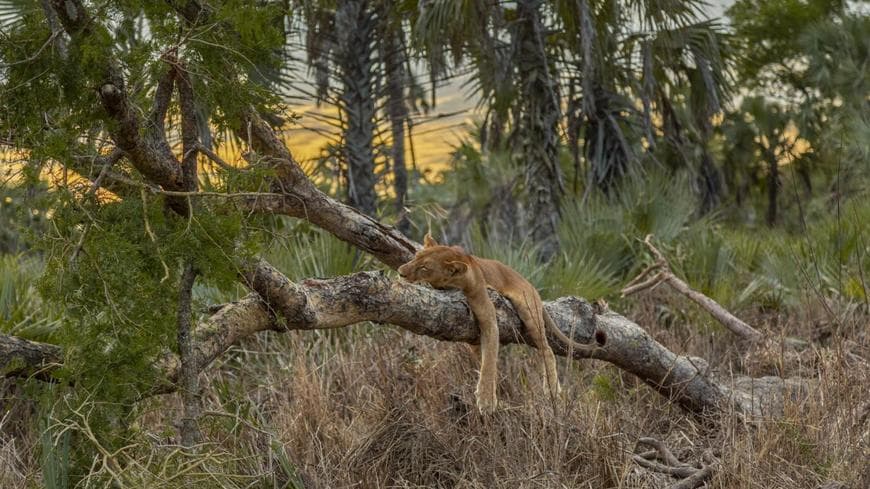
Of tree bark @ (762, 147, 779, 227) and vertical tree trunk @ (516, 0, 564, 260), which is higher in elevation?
vertical tree trunk @ (516, 0, 564, 260)

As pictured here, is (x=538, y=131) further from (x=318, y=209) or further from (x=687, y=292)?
(x=318, y=209)

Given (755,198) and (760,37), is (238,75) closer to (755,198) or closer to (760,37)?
(755,198)

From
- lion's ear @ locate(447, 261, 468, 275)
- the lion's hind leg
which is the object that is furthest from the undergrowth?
lion's ear @ locate(447, 261, 468, 275)

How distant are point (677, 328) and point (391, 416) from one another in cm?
349

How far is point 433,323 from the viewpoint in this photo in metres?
4.33

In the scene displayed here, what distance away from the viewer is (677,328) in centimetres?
767

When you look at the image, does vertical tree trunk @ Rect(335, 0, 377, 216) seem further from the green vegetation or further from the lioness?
the lioness

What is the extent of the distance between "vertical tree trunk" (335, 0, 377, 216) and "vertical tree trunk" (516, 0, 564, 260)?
6.71ft

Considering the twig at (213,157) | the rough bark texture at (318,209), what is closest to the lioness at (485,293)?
the rough bark texture at (318,209)

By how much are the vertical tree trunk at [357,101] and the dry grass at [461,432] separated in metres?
4.02

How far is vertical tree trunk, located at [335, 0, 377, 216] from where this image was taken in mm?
10000

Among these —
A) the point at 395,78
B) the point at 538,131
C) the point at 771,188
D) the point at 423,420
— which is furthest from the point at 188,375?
the point at 771,188

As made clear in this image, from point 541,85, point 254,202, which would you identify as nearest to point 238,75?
point 254,202

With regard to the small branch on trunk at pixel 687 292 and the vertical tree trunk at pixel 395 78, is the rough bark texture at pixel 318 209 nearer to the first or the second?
the small branch on trunk at pixel 687 292
